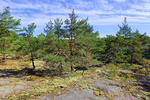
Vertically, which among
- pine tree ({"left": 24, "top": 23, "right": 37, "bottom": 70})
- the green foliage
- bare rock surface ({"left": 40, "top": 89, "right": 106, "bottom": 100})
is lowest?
bare rock surface ({"left": 40, "top": 89, "right": 106, "bottom": 100})

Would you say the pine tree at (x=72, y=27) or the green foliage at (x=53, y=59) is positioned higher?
the pine tree at (x=72, y=27)

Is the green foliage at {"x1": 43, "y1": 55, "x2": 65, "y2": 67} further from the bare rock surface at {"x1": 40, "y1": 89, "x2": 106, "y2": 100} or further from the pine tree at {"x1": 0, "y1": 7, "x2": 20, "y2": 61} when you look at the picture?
the pine tree at {"x1": 0, "y1": 7, "x2": 20, "y2": 61}

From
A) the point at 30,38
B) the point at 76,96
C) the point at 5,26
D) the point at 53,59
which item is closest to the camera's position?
the point at 76,96

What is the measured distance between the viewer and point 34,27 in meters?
10.9

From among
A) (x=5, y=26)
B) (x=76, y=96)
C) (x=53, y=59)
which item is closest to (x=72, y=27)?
(x=53, y=59)

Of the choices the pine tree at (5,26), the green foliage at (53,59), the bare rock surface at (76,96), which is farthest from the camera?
the pine tree at (5,26)

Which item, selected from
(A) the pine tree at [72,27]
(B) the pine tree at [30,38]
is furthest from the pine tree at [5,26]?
(A) the pine tree at [72,27]

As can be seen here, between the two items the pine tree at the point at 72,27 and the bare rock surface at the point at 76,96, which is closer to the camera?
the bare rock surface at the point at 76,96

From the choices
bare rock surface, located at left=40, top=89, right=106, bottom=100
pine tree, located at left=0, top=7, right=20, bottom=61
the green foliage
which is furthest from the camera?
pine tree, located at left=0, top=7, right=20, bottom=61

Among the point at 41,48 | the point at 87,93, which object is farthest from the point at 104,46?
the point at 87,93

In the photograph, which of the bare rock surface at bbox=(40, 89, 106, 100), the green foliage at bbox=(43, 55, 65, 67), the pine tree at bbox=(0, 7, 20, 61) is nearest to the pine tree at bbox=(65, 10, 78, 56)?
the green foliage at bbox=(43, 55, 65, 67)

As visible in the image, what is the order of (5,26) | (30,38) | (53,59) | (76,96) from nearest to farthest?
(76,96) → (53,59) → (30,38) → (5,26)

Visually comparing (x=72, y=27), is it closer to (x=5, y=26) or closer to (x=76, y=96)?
(x=76, y=96)

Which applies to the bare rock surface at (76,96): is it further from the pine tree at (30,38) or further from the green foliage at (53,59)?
the pine tree at (30,38)
